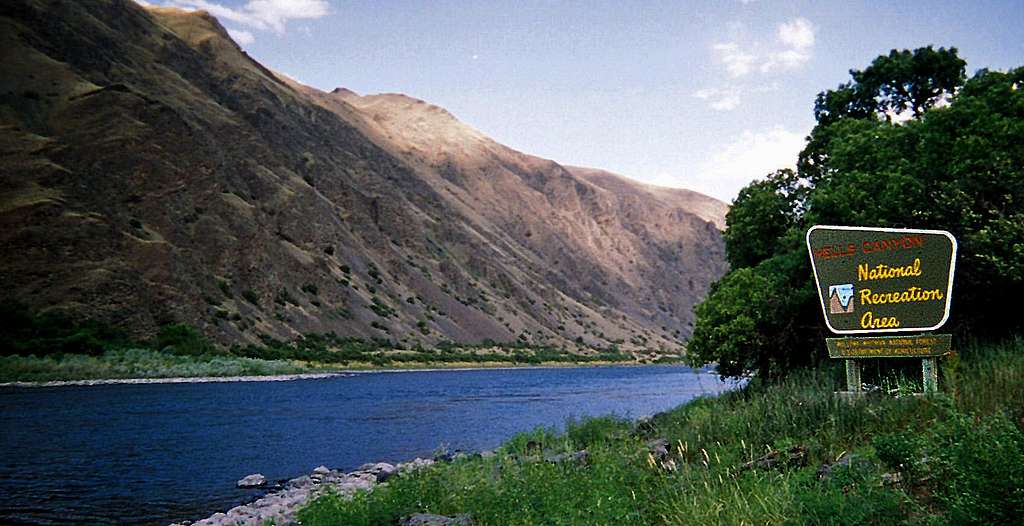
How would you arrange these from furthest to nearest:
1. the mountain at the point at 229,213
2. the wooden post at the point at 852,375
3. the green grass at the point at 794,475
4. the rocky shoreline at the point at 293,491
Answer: the mountain at the point at 229,213
the rocky shoreline at the point at 293,491
the wooden post at the point at 852,375
the green grass at the point at 794,475

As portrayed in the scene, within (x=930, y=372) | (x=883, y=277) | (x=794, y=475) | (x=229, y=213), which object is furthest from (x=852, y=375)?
(x=229, y=213)

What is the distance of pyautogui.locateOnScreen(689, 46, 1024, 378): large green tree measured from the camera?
16.7m

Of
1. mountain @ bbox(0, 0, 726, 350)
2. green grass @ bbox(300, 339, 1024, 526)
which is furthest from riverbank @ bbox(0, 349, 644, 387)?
green grass @ bbox(300, 339, 1024, 526)

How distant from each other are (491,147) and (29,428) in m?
173

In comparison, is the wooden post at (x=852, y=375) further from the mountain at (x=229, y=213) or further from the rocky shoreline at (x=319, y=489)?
the mountain at (x=229, y=213)

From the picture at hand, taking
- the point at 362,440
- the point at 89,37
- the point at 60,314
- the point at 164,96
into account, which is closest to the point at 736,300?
the point at 362,440

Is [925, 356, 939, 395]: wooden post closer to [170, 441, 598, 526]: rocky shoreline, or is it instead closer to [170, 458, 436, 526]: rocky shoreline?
[170, 441, 598, 526]: rocky shoreline

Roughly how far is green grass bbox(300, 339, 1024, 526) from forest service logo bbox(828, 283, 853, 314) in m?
1.46

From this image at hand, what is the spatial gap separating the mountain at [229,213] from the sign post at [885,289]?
63647mm

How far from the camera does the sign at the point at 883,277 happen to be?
13008mm

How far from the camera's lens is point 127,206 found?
3073 inches

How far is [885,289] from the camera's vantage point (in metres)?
13.7

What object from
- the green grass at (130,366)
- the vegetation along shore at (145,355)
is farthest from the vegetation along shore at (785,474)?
the vegetation along shore at (145,355)

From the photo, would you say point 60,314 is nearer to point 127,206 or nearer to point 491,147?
point 127,206
